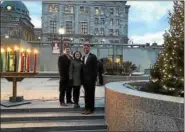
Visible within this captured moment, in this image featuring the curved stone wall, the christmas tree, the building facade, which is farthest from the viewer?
the building facade

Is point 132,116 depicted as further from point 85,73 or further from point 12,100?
point 12,100

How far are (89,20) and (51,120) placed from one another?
310ft

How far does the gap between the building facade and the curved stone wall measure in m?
89.5

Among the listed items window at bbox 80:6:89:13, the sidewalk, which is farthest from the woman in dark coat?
window at bbox 80:6:89:13

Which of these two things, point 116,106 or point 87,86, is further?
point 87,86

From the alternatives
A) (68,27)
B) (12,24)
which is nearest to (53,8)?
(68,27)

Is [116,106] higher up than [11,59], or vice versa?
[11,59]

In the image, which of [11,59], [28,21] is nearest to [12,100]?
[11,59]

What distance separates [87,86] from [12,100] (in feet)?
8.96

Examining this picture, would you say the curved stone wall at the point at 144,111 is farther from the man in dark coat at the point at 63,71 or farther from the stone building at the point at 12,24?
the stone building at the point at 12,24

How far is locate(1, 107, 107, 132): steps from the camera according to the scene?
8422 mm

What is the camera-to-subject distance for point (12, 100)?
10.8 meters

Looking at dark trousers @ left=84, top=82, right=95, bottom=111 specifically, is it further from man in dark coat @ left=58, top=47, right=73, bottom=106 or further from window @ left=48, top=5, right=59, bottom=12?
window @ left=48, top=5, right=59, bottom=12

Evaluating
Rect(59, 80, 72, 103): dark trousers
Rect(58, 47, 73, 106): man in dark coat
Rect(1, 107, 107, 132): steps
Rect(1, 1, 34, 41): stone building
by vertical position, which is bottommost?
Rect(1, 107, 107, 132): steps
